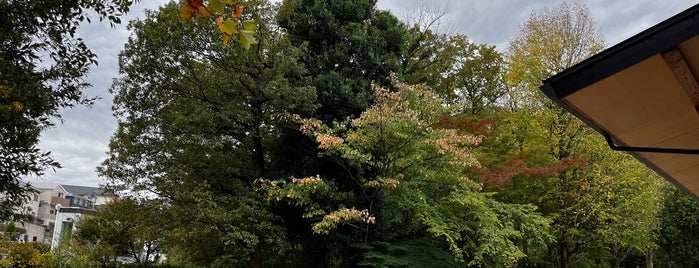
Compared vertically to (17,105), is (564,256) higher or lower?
lower

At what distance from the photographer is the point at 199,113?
10.3 meters

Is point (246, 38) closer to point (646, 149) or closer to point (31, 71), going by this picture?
point (646, 149)

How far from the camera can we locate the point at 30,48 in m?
3.88

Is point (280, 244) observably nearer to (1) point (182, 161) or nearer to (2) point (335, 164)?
(2) point (335, 164)

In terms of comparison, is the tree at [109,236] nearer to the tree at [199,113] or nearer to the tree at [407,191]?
the tree at [199,113]

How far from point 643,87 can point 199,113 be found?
9.88 m

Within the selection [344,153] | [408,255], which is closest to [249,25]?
[344,153]

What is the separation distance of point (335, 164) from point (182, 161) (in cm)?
406

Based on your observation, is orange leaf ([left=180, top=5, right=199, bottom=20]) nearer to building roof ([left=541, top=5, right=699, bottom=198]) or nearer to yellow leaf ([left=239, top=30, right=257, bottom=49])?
yellow leaf ([left=239, top=30, right=257, bottom=49])

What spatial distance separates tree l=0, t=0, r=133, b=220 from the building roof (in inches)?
154

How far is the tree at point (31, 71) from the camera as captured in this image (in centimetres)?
372

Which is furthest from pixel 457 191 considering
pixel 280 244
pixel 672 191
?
pixel 672 191

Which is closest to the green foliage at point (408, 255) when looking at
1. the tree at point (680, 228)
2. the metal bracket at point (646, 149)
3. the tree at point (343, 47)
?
the tree at point (343, 47)

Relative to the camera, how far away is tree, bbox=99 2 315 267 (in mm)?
10219
